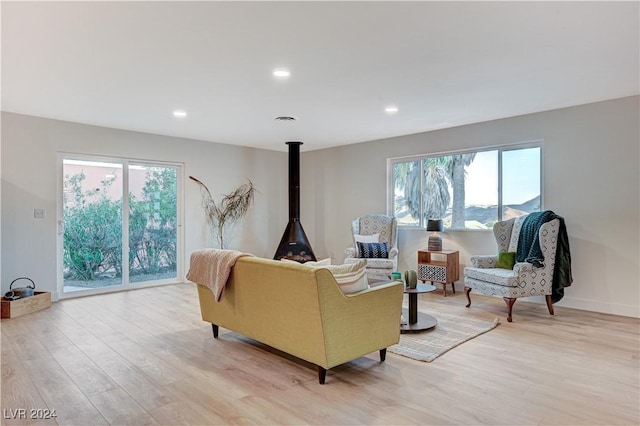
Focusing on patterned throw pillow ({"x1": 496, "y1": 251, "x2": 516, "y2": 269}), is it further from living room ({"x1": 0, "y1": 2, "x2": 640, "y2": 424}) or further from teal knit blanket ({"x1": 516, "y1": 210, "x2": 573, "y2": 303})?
living room ({"x1": 0, "y1": 2, "x2": 640, "y2": 424})

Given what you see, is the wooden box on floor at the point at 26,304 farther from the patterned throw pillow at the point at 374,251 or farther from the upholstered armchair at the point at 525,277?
the upholstered armchair at the point at 525,277

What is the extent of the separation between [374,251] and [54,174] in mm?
4512

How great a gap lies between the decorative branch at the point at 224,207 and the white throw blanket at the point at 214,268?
3323mm

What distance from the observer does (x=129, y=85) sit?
3.65 metres

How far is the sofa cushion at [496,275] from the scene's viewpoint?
4039mm

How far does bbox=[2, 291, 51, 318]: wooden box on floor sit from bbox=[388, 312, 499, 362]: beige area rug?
410 cm

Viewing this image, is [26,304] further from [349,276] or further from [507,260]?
[507,260]

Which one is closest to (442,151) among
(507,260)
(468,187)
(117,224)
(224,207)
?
→ (468,187)

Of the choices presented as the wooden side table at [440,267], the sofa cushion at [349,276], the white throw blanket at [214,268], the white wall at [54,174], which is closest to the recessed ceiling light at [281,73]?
the white throw blanket at [214,268]

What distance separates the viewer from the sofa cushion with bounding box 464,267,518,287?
4039 millimetres

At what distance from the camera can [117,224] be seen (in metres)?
5.68

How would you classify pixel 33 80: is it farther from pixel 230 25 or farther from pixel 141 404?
pixel 141 404

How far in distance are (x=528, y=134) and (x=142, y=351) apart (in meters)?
4.97

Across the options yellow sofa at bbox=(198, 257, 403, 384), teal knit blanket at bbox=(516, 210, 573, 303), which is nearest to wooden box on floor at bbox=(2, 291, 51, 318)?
yellow sofa at bbox=(198, 257, 403, 384)
